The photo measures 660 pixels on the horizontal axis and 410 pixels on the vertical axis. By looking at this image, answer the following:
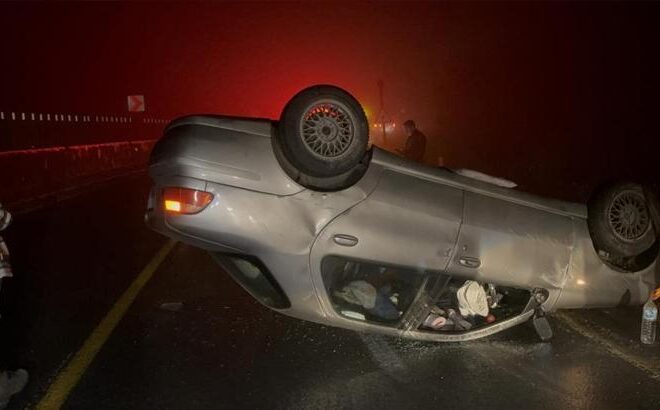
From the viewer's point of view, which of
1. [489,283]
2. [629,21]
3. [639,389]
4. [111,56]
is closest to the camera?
[639,389]

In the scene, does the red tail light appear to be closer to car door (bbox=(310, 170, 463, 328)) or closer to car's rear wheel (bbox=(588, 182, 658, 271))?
car door (bbox=(310, 170, 463, 328))

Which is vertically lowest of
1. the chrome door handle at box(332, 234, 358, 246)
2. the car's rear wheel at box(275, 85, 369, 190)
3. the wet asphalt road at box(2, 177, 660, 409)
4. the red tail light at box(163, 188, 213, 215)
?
the wet asphalt road at box(2, 177, 660, 409)

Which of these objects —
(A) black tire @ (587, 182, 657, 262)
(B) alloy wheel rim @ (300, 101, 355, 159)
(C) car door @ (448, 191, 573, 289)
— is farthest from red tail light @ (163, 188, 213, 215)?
(A) black tire @ (587, 182, 657, 262)

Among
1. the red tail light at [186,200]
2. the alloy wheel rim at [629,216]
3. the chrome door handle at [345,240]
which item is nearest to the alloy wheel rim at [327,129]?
the chrome door handle at [345,240]

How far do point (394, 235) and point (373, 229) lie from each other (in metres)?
0.15

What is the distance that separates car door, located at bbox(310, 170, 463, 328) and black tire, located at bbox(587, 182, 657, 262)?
3.52 feet

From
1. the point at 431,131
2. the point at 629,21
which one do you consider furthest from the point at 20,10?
the point at 629,21

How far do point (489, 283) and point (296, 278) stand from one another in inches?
53.7

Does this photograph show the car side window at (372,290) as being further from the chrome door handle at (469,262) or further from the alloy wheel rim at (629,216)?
the alloy wheel rim at (629,216)

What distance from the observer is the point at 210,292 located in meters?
5.95

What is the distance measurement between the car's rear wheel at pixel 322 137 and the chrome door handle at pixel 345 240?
12.2 inches

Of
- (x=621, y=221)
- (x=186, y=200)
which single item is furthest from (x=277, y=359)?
(x=621, y=221)

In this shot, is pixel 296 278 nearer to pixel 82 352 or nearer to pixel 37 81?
pixel 82 352

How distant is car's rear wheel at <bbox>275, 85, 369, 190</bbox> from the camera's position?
371 centimetres
